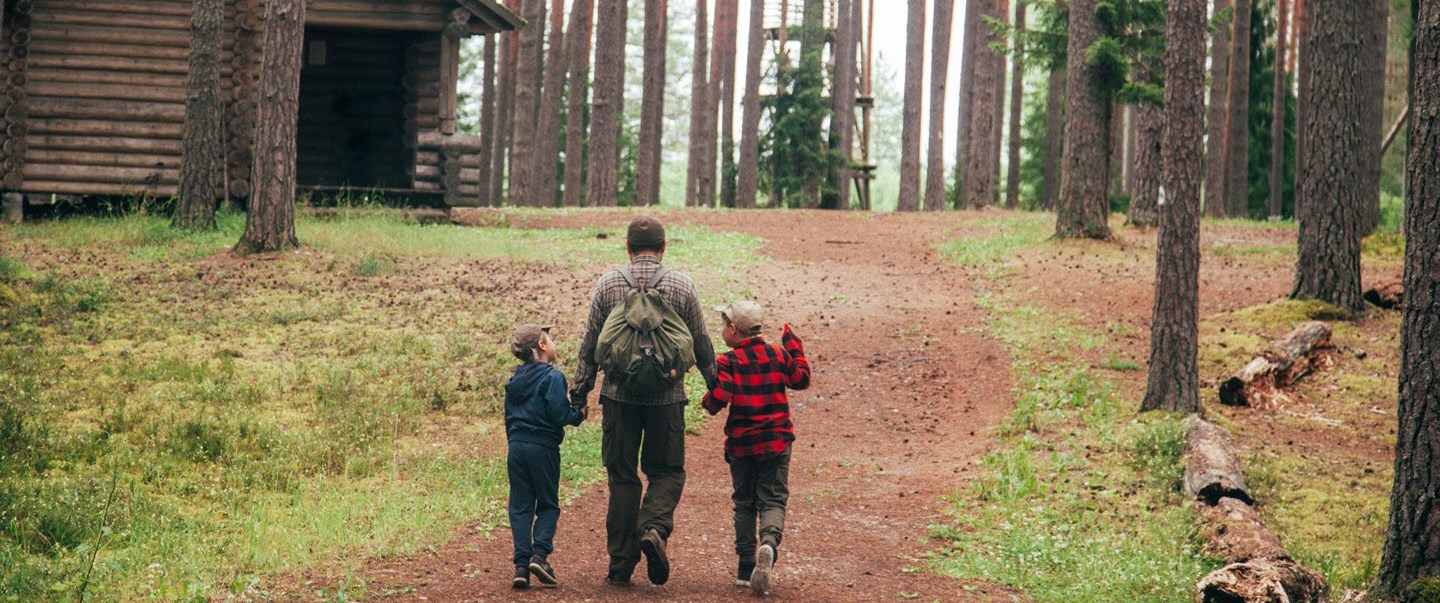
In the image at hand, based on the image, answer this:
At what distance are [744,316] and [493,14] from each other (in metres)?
18.8

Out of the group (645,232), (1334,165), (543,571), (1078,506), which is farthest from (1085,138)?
(543,571)

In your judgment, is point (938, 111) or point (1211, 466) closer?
point (1211, 466)

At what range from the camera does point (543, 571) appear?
Result: 23.4 feet

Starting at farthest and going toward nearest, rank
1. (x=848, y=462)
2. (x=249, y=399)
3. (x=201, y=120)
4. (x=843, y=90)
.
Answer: (x=843, y=90) → (x=201, y=120) → (x=848, y=462) → (x=249, y=399)

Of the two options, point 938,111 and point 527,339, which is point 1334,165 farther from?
point 938,111

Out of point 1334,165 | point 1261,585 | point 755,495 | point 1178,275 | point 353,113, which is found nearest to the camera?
point 1261,585

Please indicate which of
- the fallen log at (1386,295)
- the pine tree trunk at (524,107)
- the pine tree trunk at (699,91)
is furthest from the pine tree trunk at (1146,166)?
the pine tree trunk at (699,91)

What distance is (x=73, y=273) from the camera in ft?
54.2

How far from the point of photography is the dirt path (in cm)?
766

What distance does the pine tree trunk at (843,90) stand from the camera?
40619 mm

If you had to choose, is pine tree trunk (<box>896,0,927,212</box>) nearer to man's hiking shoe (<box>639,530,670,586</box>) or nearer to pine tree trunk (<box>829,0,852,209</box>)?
pine tree trunk (<box>829,0,852,209</box>)

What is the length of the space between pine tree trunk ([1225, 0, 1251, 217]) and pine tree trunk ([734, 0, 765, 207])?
13.8 metres

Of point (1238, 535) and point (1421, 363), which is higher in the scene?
point (1421, 363)

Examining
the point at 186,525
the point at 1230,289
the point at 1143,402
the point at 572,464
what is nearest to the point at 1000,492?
the point at 1143,402
